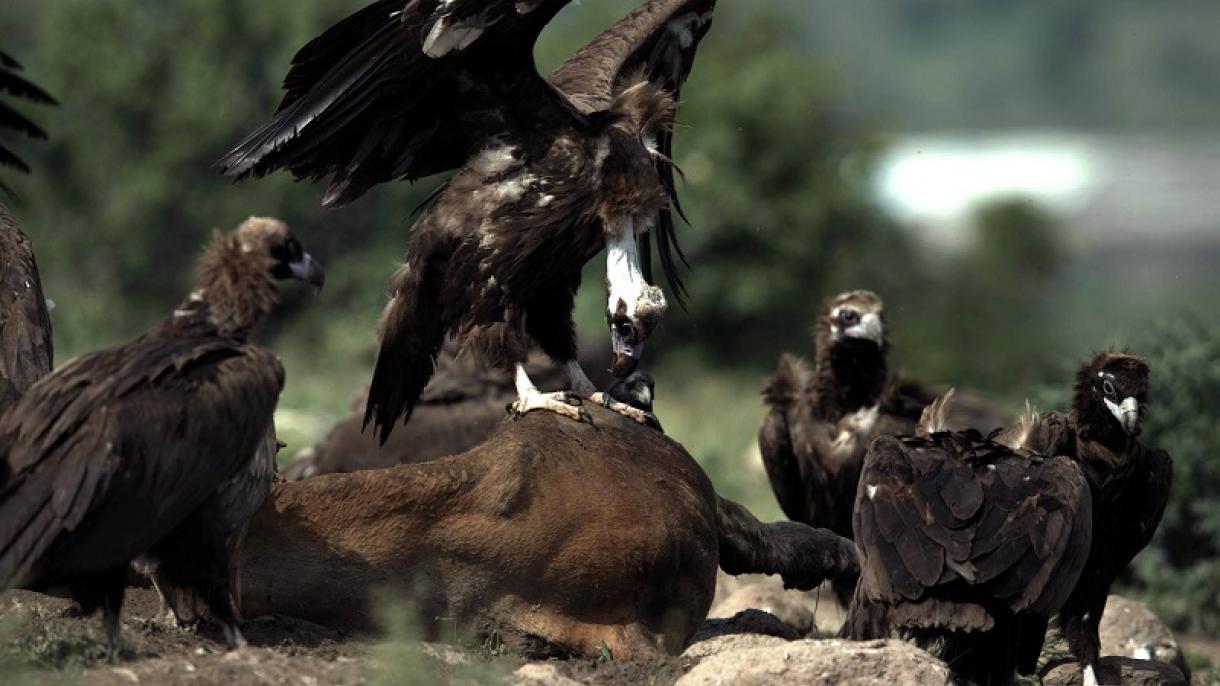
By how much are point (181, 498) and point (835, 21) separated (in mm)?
190432

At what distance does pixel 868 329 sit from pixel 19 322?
406 centimetres

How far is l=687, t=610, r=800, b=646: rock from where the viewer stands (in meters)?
7.51

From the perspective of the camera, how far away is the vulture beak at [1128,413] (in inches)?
295

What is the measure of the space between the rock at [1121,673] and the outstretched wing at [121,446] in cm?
343

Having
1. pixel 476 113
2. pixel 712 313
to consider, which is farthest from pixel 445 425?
pixel 712 313

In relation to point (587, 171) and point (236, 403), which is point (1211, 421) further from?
point (236, 403)

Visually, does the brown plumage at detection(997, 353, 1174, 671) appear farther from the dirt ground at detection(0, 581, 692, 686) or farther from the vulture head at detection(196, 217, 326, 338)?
the vulture head at detection(196, 217, 326, 338)

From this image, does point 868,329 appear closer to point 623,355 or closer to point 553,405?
point 623,355

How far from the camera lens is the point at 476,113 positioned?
822 centimetres

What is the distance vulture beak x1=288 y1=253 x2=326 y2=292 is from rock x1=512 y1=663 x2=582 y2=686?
4.42ft

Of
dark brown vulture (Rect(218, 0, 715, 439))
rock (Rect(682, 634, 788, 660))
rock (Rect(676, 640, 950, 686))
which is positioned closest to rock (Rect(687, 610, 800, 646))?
rock (Rect(682, 634, 788, 660))

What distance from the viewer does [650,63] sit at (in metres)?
9.48

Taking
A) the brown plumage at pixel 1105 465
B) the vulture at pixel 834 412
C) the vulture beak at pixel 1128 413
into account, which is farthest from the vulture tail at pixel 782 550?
the vulture at pixel 834 412

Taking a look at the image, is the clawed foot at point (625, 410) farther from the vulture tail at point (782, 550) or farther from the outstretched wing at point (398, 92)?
the outstretched wing at point (398, 92)
